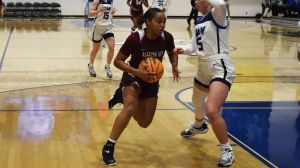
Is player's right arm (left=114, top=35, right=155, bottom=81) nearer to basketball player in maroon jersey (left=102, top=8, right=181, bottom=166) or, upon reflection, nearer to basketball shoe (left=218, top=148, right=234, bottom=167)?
basketball player in maroon jersey (left=102, top=8, right=181, bottom=166)

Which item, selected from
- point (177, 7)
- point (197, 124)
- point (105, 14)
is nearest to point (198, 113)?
point (197, 124)

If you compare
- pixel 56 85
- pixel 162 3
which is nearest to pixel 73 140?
pixel 56 85

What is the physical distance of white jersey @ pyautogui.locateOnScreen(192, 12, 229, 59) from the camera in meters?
5.15

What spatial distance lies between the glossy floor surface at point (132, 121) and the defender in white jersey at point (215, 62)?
1.39 ft

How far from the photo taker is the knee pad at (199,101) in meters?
5.60

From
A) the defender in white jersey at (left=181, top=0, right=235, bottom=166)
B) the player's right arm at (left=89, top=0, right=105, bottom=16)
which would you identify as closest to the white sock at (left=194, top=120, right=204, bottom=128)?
the defender in white jersey at (left=181, top=0, right=235, bottom=166)

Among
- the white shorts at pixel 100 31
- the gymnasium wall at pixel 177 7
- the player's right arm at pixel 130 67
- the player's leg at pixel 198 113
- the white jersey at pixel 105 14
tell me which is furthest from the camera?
the gymnasium wall at pixel 177 7

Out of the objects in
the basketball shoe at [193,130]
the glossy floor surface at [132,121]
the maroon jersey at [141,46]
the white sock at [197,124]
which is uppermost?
the maroon jersey at [141,46]

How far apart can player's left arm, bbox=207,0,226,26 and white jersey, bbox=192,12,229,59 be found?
2.0 inches

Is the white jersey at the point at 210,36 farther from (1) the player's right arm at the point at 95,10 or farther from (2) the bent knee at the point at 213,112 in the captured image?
Answer: (1) the player's right arm at the point at 95,10

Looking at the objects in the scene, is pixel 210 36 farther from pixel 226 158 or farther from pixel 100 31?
pixel 100 31

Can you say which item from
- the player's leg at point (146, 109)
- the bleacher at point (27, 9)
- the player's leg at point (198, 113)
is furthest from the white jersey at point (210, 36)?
the bleacher at point (27, 9)

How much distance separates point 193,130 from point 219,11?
1.63 meters

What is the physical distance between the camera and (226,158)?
505 cm
